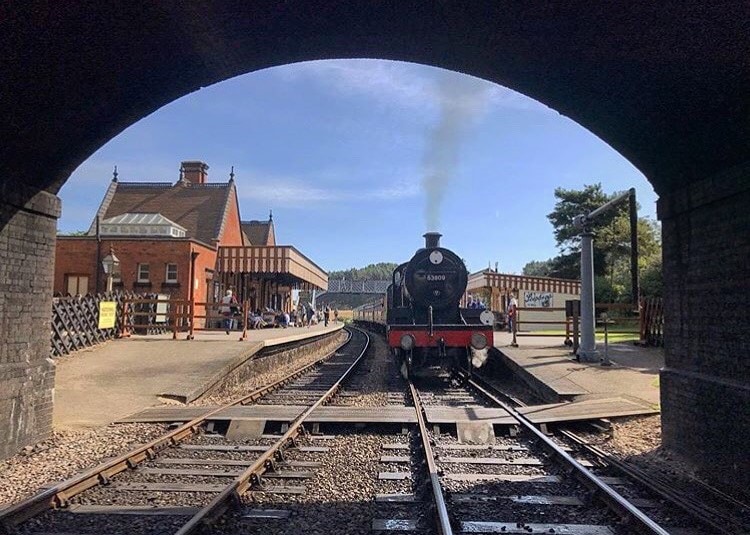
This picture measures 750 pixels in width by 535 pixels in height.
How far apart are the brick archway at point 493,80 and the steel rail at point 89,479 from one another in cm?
158

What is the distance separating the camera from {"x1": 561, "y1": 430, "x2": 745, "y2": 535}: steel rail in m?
4.63

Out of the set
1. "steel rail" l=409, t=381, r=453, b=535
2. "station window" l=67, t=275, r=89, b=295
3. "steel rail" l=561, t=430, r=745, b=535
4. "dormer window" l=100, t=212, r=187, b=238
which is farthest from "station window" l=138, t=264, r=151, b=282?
"steel rail" l=561, t=430, r=745, b=535

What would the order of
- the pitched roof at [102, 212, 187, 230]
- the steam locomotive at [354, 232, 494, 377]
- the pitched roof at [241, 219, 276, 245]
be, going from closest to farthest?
the steam locomotive at [354, 232, 494, 377] < the pitched roof at [102, 212, 187, 230] < the pitched roof at [241, 219, 276, 245]

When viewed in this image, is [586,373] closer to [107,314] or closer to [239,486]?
[239,486]

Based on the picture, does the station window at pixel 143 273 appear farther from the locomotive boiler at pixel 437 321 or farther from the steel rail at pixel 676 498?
the steel rail at pixel 676 498

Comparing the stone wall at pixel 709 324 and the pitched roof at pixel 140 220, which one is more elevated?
the pitched roof at pixel 140 220

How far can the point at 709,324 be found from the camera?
21.2ft

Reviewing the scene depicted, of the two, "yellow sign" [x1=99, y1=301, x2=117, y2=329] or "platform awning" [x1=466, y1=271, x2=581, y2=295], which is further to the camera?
"platform awning" [x1=466, y1=271, x2=581, y2=295]

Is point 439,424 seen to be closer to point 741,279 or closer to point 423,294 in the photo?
point 741,279

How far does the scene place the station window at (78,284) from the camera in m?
25.2

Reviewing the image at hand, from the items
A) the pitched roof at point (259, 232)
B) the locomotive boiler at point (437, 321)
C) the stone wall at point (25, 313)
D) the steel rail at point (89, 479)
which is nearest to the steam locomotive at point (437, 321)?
the locomotive boiler at point (437, 321)

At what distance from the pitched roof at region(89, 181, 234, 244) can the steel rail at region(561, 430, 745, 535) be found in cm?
2772

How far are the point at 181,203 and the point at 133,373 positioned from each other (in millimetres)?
24939

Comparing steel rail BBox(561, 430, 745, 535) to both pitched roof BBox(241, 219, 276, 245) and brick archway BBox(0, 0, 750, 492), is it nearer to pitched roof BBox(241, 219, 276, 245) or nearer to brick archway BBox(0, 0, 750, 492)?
brick archway BBox(0, 0, 750, 492)
